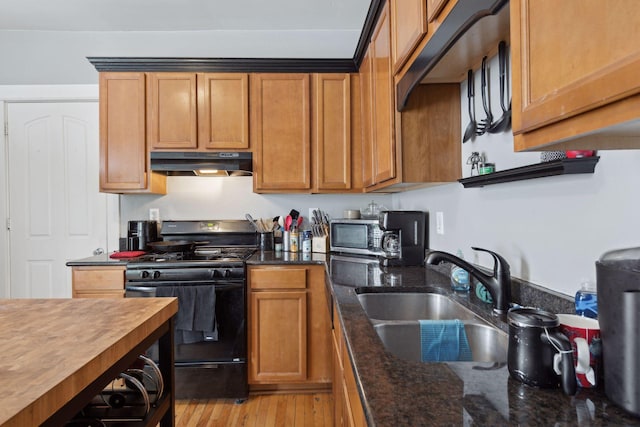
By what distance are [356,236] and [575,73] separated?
1996 mm

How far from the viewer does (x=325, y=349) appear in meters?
2.36

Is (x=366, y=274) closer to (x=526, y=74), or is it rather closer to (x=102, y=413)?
(x=102, y=413)

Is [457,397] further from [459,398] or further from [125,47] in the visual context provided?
[125,47]

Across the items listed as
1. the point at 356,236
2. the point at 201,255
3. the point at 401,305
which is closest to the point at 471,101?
the point at 401,305

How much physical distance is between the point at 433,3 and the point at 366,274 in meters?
1.25

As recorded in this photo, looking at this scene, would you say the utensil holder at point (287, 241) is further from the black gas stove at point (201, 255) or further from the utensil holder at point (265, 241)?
the black gas stove at point (201, 255)

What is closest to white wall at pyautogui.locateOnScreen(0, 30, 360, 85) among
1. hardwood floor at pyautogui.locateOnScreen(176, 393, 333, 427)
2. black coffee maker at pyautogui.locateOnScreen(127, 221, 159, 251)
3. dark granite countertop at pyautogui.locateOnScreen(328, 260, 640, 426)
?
black coffee maker at pyautogui.locateOnScreen(127, 221, 159, 251)

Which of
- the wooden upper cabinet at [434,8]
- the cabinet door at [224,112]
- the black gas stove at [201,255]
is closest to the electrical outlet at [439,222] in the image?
the wooden upper cabinet at [434,8]

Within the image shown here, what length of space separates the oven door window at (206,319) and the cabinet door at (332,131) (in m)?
1.04

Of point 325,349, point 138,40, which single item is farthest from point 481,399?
point 138,40

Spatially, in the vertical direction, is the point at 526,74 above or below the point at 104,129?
below

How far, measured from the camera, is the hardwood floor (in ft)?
6.78

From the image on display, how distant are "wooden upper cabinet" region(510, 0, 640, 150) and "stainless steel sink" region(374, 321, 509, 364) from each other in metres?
0.63

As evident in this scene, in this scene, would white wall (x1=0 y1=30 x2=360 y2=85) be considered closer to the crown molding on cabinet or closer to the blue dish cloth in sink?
the crown molding on cabinet
